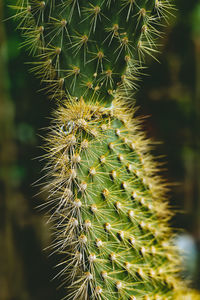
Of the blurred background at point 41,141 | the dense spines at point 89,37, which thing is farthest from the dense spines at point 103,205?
the blurred background at point 41,141

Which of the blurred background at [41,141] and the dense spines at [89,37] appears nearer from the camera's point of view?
the dense spines at [89,37]

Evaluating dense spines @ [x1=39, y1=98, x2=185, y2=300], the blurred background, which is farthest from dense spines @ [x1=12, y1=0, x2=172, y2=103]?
the blurred background

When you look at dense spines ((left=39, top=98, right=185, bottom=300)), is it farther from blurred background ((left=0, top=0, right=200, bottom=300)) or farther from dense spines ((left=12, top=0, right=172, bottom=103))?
blurred background ((left=0, top=0, right=200, bottom=300))

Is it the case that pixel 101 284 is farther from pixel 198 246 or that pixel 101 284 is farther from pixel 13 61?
pixel 198 246

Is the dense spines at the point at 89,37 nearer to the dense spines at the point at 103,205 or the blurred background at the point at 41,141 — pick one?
the dense spines at the point at 103,205

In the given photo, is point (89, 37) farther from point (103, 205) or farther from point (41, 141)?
point (41, 141)

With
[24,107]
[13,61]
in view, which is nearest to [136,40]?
[13,61]

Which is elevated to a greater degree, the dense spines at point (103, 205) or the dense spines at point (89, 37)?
the dense spines at point (89, 37)
